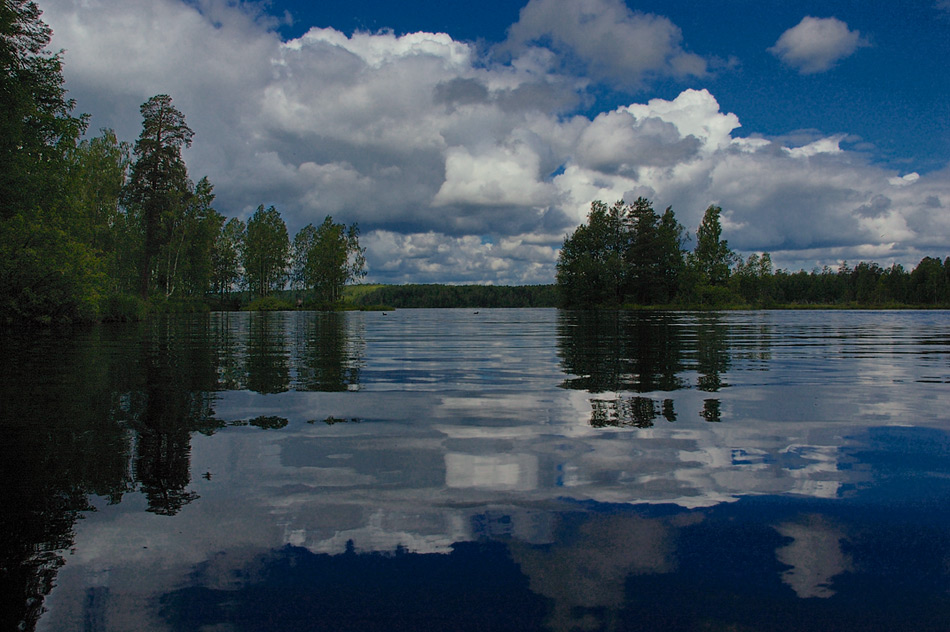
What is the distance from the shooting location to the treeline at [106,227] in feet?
98.7

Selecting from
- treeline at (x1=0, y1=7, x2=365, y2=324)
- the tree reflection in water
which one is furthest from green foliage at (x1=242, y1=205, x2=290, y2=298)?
the tree reflection in water

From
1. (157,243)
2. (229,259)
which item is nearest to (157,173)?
(157,243)

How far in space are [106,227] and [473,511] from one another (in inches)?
2547

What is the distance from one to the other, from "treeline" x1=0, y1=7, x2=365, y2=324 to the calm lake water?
2707 centimetres

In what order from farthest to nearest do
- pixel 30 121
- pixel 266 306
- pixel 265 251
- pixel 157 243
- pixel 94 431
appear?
pixel 265 251 → pixel 266 306 → pixel 157 243 → pixel 30 121 → pixel 94 431

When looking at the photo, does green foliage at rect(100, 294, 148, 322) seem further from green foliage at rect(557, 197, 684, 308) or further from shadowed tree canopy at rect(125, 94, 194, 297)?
green foliage at rect(557, 197, 684, 308)

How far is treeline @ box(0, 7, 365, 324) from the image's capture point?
30094 mm

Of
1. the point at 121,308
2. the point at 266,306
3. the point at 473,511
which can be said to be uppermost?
the point at 121,308

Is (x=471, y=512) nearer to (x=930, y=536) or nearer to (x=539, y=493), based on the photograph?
(x=539, y=493)

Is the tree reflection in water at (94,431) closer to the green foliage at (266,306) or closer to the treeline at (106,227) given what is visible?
the treeline at (106,227)

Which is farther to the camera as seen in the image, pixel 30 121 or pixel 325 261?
pixel 325 261

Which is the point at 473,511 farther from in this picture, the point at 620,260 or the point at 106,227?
the point at 620,260

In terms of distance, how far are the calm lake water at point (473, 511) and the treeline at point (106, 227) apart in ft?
88.8

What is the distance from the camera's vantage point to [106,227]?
57.1 meters
